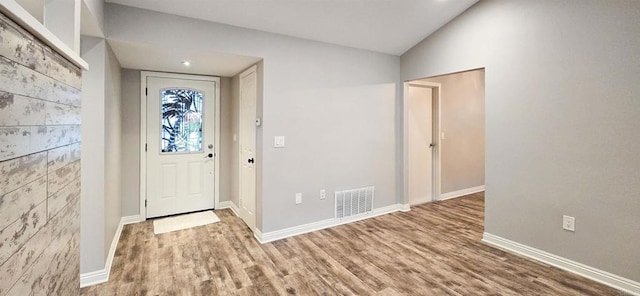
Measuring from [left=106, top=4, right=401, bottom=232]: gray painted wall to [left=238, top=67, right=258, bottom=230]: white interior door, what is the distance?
10.4 inches

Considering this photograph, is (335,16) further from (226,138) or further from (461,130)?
(461,130)

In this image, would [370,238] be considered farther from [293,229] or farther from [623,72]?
[623,72]

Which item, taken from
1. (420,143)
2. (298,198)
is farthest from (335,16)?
(420,143)

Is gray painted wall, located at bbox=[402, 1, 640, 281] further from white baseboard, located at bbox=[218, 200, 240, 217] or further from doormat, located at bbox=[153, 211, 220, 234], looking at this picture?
doormat, located at bbox=[153, 211, 220, 234]

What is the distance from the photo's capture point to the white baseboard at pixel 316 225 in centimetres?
324

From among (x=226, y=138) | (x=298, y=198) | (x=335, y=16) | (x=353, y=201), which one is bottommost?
(x=353, y=201)

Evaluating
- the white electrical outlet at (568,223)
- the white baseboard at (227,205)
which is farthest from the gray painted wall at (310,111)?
the white electrical outlet at (568,223)

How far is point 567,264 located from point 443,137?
277 cm

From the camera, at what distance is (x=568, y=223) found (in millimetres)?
2537

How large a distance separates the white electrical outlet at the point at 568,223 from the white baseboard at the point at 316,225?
200 cm

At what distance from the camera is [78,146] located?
155 cm

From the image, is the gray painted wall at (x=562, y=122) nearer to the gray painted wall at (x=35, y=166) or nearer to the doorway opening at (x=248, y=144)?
the doorway opening at (x=248, y=144)

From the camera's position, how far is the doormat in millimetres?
3582

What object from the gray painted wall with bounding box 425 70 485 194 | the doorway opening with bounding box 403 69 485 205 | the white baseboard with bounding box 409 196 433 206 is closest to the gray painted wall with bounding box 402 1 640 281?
the doorway opening with bounding box 403 69 485 205
